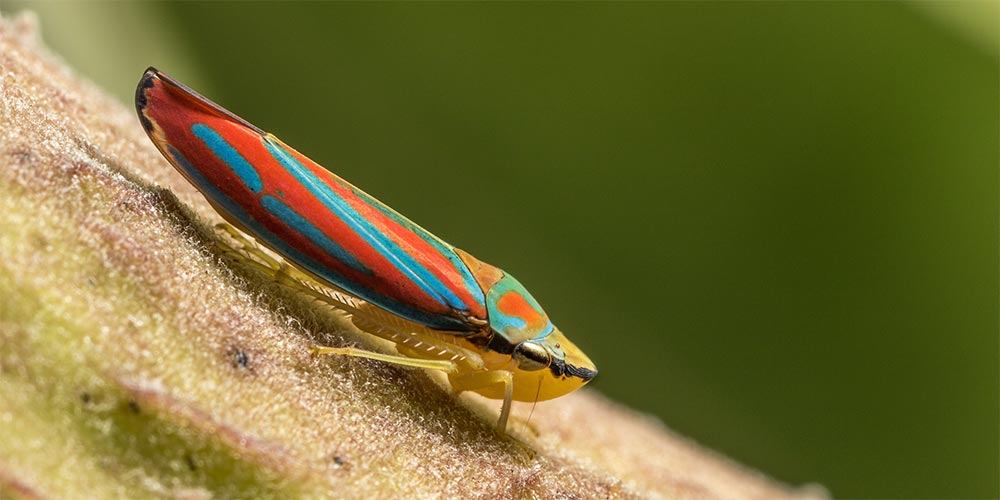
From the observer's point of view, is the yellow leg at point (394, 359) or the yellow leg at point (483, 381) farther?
the yellow leg at point (483, 381)

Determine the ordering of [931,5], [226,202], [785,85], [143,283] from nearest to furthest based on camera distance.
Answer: [143,283]
[226,202]
[931,5]
[785,85]

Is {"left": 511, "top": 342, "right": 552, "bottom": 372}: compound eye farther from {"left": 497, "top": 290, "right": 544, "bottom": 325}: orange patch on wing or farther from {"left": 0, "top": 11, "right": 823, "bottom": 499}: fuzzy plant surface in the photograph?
{"left": 0, "top": 11, "right": 823, "bottom": 499}: fuzzy plant surface

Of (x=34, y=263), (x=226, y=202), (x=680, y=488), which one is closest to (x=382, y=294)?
(x=226, y=202)

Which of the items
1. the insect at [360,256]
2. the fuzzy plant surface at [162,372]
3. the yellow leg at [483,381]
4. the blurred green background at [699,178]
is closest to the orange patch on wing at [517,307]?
the insect at [360,256]

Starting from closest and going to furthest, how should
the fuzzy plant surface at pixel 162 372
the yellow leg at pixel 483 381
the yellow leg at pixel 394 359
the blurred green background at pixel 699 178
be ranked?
1. the fuzzy plant surface at pixel 162 372
2. the yellow leg at pixel 394 359
3. the yellow leg at pixel 483 381
4. the blurred green background at pixel 699 178

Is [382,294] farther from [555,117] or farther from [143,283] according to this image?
[555,117]

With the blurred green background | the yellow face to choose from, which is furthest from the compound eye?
the blurred green background

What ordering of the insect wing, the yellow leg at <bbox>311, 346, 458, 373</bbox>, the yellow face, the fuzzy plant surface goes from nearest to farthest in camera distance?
the fuzzy plant surface → the yellow leg at <bbox>311, 346, 458, 373</bbox> → the insect wing → the yellow face

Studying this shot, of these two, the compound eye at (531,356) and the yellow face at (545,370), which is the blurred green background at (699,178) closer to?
the yellow face at (545,370)
